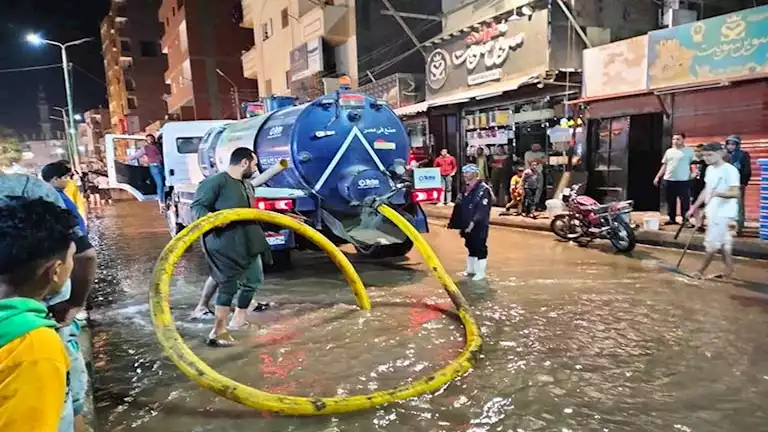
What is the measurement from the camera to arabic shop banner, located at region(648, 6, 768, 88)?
10.1 m

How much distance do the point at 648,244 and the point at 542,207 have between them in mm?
4714

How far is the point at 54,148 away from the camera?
7775 cm

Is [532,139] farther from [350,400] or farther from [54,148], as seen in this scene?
[54,148]

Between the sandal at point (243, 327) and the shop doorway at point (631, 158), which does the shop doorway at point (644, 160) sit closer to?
the shop doorway at point (631, 158)

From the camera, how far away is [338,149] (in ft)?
26.2

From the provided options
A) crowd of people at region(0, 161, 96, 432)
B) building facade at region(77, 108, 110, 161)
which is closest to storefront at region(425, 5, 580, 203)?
crowd of people at region(0, 161, 96, 432)

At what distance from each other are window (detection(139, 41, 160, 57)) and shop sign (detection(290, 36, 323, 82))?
1539 inches

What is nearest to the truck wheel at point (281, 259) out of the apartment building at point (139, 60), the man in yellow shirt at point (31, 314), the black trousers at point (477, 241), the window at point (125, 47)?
the black trousers at point (477, 241)

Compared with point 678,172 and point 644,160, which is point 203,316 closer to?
point 678,172

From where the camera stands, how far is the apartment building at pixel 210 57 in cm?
3828

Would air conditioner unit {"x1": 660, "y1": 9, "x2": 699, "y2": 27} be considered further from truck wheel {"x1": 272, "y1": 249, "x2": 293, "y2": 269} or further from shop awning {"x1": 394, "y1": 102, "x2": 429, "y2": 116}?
truck wheel {"x1": 272, "y1": 249, "x2": 293, "y2": 269}

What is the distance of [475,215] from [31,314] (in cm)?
625

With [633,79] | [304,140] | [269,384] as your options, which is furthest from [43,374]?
[633,79]

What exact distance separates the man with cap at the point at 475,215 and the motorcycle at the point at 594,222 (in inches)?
121
